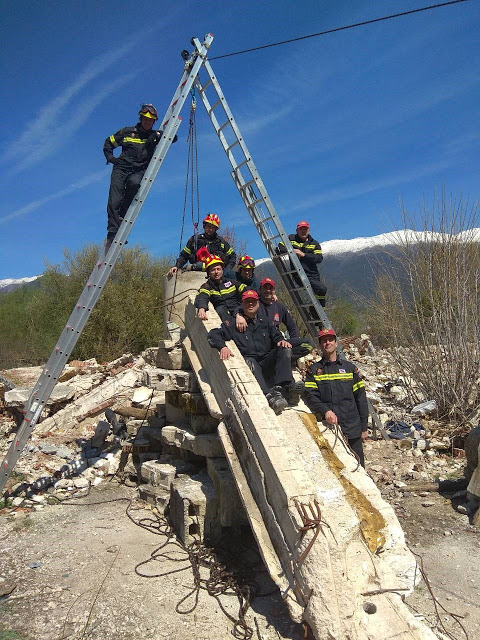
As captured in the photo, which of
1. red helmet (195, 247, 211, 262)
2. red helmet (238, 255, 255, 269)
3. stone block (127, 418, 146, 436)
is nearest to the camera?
red helmet (238, 255, 255, 269)

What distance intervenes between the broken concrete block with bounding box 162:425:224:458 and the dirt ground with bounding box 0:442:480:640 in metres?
0.92

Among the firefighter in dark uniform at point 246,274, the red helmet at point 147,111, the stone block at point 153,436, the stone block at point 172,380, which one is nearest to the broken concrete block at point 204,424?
the stone block at point 172,380

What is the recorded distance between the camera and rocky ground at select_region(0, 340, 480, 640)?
12.5ft

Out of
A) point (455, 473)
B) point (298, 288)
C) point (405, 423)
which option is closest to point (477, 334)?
point (405, 423)

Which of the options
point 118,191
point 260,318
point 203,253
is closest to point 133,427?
point 203,253

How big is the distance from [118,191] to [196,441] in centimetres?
338

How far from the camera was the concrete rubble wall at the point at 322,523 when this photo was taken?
128 inches

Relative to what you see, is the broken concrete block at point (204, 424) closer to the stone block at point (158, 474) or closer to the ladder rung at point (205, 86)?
the stone block at point (158, 474)

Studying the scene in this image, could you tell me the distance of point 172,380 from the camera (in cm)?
650

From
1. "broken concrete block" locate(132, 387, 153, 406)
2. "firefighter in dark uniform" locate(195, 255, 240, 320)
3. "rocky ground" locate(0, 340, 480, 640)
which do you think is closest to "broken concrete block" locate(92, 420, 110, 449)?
"rocky ground" locate(0, 340, 480, 640)

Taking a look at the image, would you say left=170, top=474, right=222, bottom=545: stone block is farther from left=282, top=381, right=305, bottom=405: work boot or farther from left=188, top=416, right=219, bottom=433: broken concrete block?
left=282, top=381, right=305, bottom=405: work boot

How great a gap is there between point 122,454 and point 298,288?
3807 mm

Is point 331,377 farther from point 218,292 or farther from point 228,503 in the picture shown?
point 218,292

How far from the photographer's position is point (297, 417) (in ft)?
16.0
